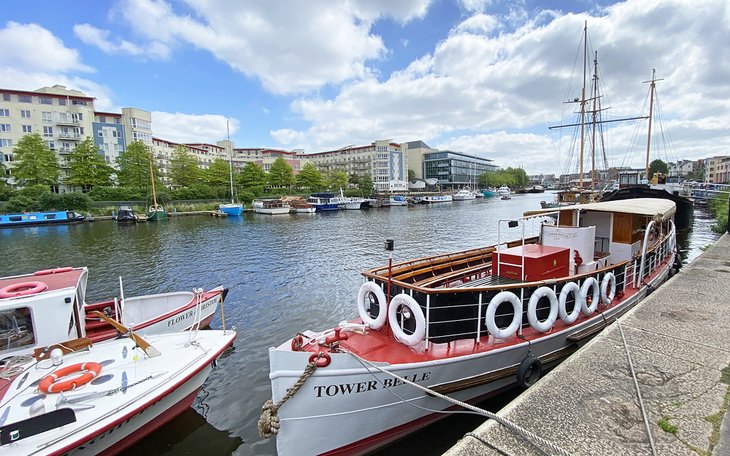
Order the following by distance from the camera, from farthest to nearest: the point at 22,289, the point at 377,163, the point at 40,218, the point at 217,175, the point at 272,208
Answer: the point at 377,163 < the point at 217,175 < the point at 272,208 < the point at 40,218 < the point at 22,289

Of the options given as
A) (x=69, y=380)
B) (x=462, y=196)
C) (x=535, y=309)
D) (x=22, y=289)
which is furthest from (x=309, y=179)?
(x=535, y=309)

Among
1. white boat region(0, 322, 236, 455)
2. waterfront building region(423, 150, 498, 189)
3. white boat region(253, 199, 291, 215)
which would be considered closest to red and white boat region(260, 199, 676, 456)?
white boat region(0, 322, 236, 455)

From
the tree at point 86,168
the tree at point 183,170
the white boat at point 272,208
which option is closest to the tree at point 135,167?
the tree at point 86,168

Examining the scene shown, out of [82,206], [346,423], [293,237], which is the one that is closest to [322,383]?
[346,423]

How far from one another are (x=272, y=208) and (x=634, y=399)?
212ft

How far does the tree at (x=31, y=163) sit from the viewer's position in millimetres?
60062

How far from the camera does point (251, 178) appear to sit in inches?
3541

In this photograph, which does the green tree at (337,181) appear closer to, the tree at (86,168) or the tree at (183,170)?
the tree at (183,170)

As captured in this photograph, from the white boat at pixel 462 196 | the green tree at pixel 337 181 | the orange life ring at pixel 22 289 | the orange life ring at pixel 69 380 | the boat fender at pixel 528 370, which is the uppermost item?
the green tree at pixel 337 181

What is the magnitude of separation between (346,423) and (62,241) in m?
40.4

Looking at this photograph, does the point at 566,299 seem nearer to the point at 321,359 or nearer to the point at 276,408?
the point at 321,359

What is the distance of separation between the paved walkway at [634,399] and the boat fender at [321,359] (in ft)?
7.16

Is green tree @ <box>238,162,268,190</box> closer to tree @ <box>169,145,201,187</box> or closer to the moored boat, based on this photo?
tree @ <box>169,145,201,187</box>

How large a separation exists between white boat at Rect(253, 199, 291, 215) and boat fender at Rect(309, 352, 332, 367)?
61.1m
